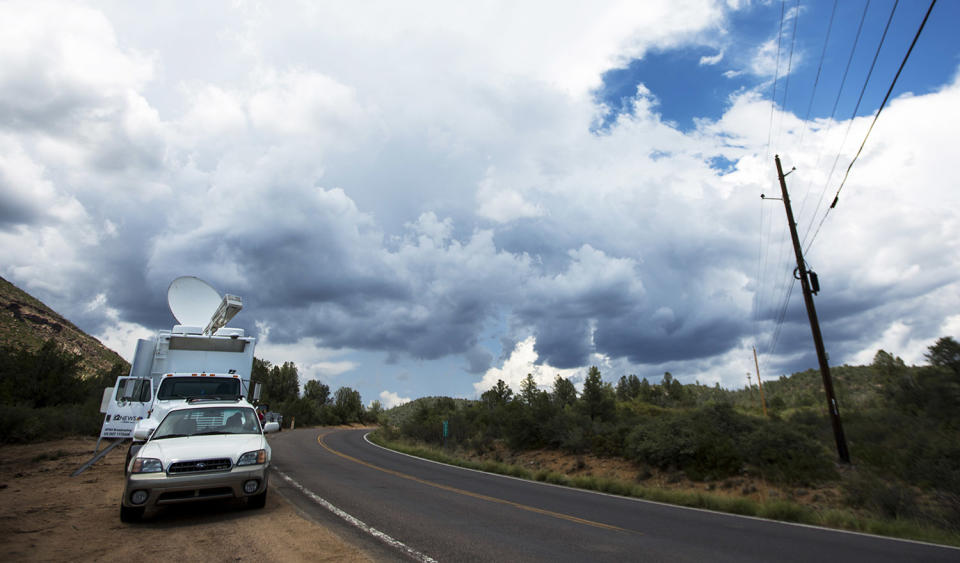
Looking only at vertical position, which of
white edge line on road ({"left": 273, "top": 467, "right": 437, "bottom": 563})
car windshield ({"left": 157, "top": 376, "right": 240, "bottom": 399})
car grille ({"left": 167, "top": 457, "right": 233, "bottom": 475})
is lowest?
white edge line on road ({"left": 273, "top": 467, "right": 437, "bottom": 563})

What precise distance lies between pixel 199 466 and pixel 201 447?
419 millimetres

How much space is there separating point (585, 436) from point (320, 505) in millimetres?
16901

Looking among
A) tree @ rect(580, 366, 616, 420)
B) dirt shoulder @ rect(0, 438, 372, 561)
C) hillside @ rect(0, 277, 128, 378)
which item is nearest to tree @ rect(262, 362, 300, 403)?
hillside @ rect(0, 277, 128, 378)

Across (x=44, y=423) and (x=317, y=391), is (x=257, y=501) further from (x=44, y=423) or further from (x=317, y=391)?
(x=317, y=391)

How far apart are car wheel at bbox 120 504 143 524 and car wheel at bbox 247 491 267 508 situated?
143cm

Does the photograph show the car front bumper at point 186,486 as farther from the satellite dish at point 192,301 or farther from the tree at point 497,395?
the tree at point 497,395

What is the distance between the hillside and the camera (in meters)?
44.8

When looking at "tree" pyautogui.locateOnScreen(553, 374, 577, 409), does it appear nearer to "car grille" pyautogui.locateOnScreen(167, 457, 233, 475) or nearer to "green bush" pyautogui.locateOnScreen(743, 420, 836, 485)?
"green bush" pyautogui.locateOnScreen(743, 420, 836, 485)

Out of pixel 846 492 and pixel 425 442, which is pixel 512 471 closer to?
pixel 846 492

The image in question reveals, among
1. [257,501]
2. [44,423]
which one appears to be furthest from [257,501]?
[44,423]

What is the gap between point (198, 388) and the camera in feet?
36.9

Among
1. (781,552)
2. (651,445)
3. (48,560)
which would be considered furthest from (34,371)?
(781,552)

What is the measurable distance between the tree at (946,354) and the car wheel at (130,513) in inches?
946

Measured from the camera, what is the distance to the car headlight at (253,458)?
7.21 meters
